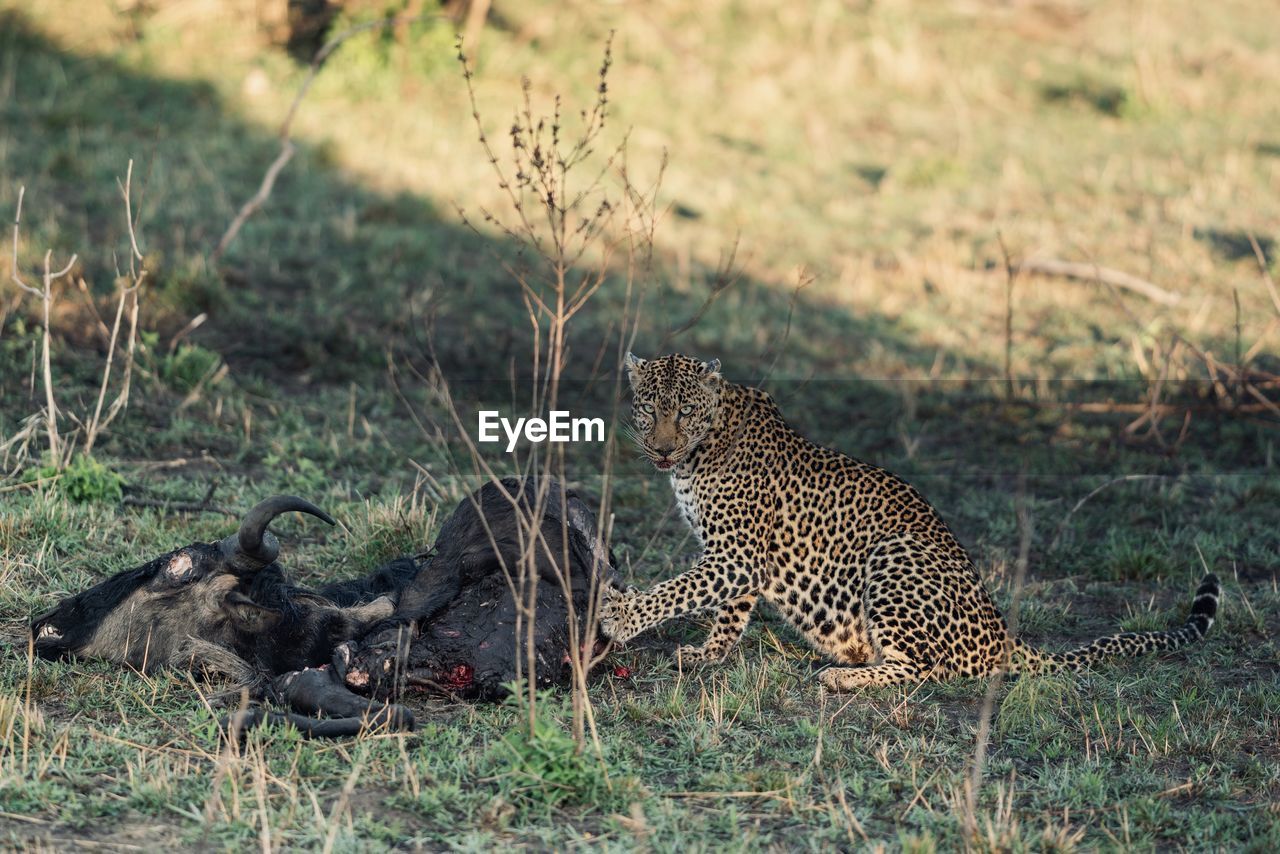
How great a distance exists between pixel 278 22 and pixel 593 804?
1494 centimetres

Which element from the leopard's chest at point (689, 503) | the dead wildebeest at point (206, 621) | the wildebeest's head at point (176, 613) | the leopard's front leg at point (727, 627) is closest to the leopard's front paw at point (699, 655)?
the leopard's front leg at point (727, 627)

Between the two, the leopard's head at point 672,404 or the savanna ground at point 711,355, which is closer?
the savanna ground at point 711,355

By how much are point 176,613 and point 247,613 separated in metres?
0.32

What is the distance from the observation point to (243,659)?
7.02 metres

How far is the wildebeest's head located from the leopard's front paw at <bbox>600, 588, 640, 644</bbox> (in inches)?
56.4

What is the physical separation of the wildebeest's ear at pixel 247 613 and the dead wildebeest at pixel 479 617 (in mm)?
401

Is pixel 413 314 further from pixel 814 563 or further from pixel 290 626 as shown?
pixel 290 626

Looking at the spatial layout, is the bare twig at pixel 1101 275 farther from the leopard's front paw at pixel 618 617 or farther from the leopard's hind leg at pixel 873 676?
the leopard's front paw at pixel 618 617

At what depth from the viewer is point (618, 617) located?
7555 millimetres

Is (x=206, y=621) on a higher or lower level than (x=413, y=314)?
lower

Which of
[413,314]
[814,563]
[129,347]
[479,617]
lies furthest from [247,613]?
[413,314]

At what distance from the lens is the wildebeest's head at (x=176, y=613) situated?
6922mm

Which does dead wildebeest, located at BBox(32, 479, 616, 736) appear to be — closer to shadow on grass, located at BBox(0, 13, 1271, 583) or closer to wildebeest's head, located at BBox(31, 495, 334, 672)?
wildebeest's head, located at BBox(31, 495, 334, 672)

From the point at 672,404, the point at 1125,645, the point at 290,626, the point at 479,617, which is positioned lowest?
the point at 290,626
